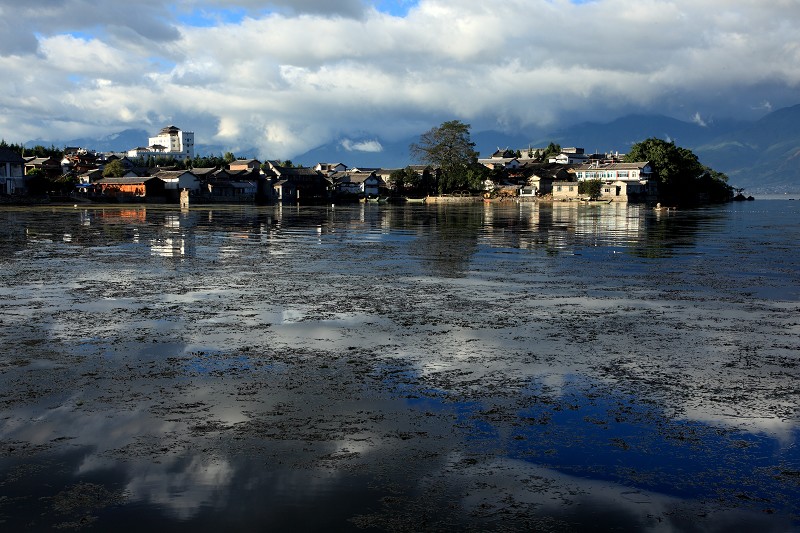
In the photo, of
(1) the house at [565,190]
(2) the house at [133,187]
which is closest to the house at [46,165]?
(2) the house at [133,187]

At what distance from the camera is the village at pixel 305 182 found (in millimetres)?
101438

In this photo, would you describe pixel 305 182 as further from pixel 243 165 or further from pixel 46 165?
pixel 46 165

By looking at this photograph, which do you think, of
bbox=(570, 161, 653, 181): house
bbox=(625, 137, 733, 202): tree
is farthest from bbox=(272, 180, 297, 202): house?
bbox=(625, 137, 733, 202): tree

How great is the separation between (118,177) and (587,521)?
113594 millimetres

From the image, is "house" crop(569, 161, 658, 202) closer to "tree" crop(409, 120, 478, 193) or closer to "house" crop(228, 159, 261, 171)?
"tree" crop(409, 120, 478, 193)

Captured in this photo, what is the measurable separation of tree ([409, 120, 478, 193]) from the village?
203 cm

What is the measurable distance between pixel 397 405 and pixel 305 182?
121444 mm

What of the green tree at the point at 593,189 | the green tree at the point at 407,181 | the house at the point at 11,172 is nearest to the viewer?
the house at the point at 11,172

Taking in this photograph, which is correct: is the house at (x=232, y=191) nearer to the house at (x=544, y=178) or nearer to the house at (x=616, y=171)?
the house at (x=544, y=178)

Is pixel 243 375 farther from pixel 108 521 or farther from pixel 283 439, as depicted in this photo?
pixel 108 521

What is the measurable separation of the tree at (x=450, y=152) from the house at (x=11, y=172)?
59.6 metres

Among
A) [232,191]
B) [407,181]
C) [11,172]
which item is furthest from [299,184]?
[11,172]

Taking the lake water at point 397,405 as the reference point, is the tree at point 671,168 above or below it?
above

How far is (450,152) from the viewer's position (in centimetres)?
12381
